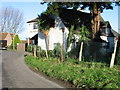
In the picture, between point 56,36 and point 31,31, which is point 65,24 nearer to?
point 56,36

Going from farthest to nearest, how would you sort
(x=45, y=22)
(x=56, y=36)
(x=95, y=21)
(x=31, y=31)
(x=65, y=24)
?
1. (x=31, y=31)
2. (x=56, y=36)
3. (x=45, y=22)
4. (x=65, y=24)
5. (x=95, y=21)

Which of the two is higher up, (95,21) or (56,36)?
(95,21)

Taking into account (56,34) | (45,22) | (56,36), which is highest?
(45,22)

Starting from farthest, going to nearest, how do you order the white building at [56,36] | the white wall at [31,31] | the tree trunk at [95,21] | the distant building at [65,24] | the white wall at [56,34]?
the white wall at [31,31] < the white wall at [56,34] < the white building at [56,36] < the distant building at [65,24] < the tree trunk at [95,21]

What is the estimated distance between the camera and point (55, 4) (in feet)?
73.4

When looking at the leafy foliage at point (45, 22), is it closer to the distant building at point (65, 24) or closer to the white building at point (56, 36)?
the distant building at point (65, 24)

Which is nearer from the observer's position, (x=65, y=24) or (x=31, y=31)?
(x=65, y=24)

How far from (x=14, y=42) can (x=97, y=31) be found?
96.6ft

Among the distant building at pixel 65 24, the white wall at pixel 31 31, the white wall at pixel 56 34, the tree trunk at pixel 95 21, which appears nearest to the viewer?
the tree trunk at pixel 95 21

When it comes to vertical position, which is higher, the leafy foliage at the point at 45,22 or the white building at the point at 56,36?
the leafy foliage at the point at 45,22

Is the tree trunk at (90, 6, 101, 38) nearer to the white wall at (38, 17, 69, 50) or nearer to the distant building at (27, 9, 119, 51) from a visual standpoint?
the distant building at (27, 9, 119, 51)

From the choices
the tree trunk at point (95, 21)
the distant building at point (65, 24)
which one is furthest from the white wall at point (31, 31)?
the tree trunk at point (95, 21)

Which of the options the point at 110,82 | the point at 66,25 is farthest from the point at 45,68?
the point at 66,25

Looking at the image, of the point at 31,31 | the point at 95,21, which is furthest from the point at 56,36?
the point at 31,31
